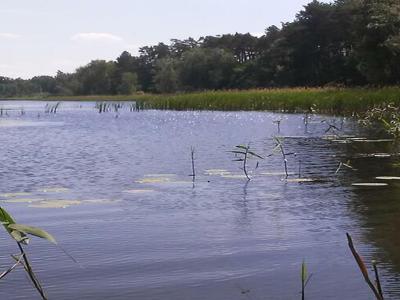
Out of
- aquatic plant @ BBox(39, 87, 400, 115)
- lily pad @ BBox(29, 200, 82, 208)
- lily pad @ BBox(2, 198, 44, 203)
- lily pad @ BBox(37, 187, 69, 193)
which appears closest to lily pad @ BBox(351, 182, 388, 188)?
lily pad @ BBox(29, 200, 82, 208)

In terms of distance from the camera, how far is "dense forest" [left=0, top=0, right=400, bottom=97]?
154 feet

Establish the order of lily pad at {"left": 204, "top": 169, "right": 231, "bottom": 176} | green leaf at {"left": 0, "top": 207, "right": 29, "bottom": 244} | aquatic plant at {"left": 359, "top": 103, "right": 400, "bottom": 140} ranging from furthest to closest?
aquatic plant at {"left": 359, "top": 103, "right": 400, "bottom": 140} < lily pad at {"left": 204, "top": 169, "right": 231, "bottom": 176} < green leaf at {"left": 0, "top": 207, "right": 29, "bottom": 244}

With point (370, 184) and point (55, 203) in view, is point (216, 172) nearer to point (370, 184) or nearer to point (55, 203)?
point (370, 184)

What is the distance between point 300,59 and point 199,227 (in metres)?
71.7

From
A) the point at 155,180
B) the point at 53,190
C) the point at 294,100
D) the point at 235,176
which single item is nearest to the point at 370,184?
the point at 235,176

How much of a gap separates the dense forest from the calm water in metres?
18.7

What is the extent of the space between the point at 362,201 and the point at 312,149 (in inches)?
324

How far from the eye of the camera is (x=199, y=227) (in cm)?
688

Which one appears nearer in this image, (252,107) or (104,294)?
(104,294)

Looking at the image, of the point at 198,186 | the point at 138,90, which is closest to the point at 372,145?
the point at 198,186

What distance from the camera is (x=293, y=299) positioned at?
4.39 m

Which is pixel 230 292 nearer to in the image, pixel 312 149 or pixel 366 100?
pixel 312 149

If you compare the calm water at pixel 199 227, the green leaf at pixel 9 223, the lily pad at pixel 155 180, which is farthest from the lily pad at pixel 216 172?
the green leaf at pixel 9 223

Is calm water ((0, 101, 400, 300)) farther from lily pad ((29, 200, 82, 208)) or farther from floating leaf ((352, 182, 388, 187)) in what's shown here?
floating leaf ((352, 182, 388, 187))
